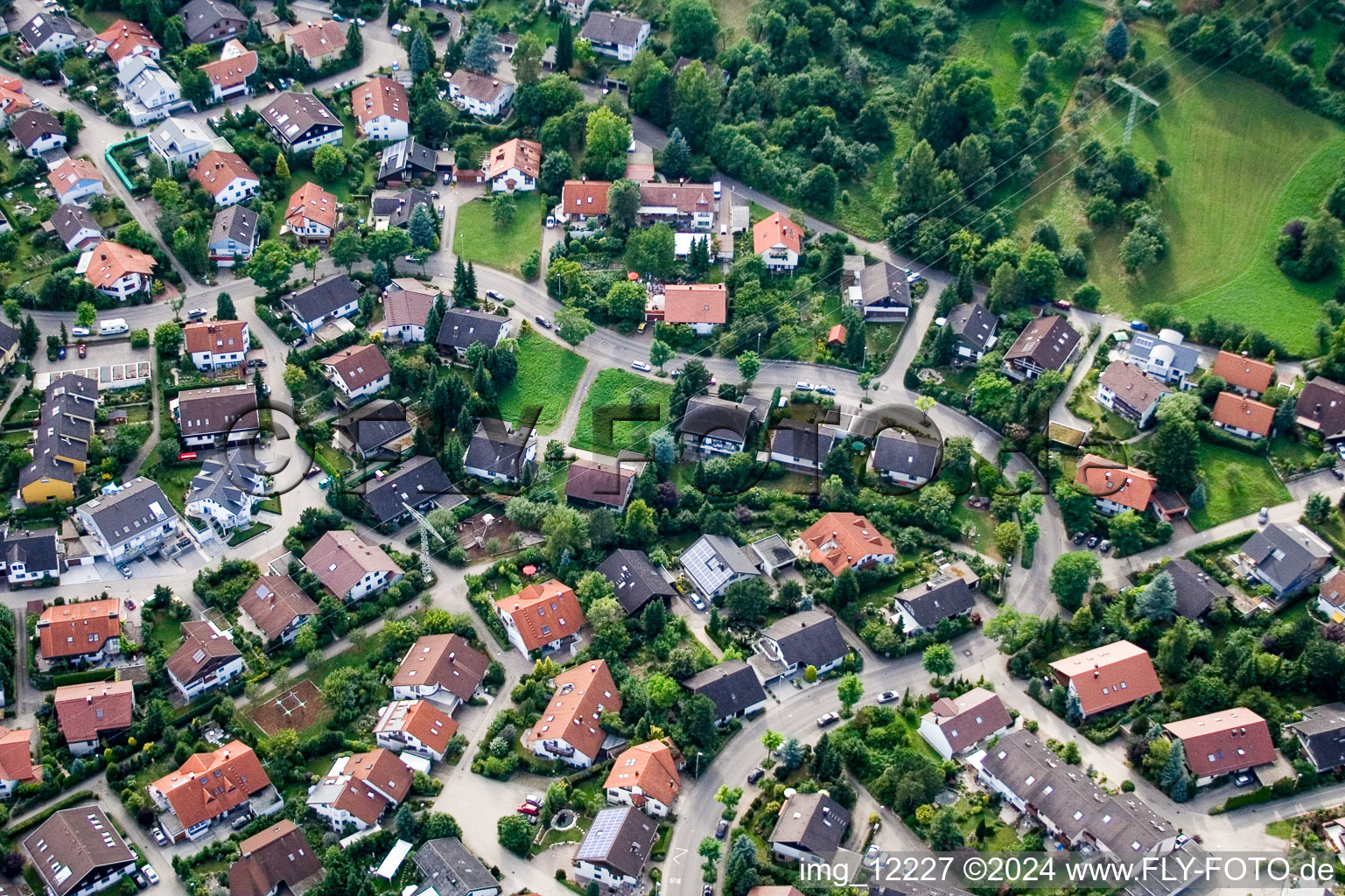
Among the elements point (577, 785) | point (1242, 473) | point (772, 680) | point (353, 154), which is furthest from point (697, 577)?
point (353, 154)

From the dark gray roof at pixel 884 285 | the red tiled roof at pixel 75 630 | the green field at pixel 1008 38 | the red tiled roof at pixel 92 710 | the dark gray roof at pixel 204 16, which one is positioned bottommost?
the red tiled roof at pixel 92 710

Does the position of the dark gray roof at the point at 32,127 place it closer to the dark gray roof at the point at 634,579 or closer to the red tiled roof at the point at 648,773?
the dark gray roof at the point at 634,579

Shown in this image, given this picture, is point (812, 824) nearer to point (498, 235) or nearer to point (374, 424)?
point (374, 424)

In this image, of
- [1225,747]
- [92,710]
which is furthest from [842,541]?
[92,710]

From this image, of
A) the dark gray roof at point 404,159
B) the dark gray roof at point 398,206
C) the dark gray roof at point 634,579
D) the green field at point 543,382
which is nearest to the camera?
the dark gray roof at point 634,579

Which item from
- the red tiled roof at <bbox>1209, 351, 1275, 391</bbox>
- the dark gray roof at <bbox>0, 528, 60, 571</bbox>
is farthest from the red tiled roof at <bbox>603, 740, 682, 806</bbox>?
the red tiled roof at <bbox>1209, 351, 1275, 391</bbox>

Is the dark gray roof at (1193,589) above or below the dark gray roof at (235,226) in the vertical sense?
below

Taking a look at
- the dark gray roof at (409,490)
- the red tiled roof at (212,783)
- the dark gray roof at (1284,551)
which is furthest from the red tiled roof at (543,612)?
the dark gray roof at (1284,551)

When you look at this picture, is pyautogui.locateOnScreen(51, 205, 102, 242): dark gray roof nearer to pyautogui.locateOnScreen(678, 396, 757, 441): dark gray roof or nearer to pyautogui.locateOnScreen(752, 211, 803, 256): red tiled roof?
pyautogui.locateOnScreen(678, 396, 757, 441): dark gray roof
